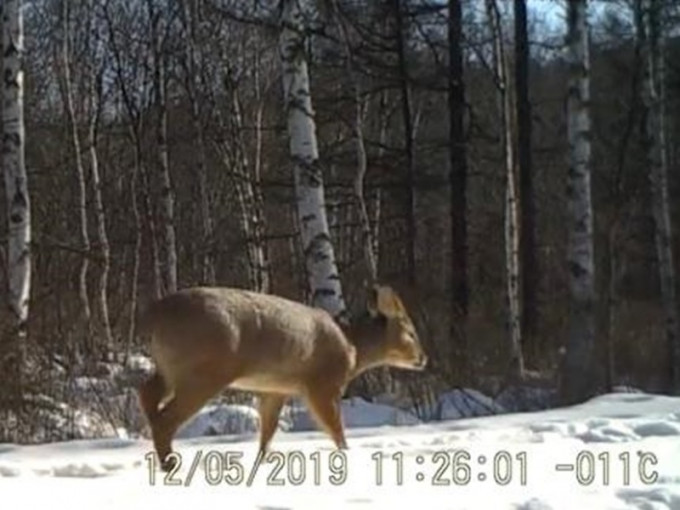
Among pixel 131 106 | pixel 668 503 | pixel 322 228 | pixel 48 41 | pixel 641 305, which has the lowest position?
pixel 641 305

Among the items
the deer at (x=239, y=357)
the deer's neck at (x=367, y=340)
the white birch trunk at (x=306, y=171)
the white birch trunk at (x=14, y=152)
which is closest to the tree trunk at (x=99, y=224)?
the white birch trunk at (x=14, y=152)

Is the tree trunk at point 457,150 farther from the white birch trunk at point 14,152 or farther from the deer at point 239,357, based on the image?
the deer at point 239,357

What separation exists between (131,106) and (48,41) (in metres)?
5.68

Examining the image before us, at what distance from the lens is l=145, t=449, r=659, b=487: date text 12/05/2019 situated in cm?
654

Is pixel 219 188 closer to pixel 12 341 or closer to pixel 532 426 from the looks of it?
pixel 12 341

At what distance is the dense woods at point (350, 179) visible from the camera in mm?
14000

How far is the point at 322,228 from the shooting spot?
1308 cm

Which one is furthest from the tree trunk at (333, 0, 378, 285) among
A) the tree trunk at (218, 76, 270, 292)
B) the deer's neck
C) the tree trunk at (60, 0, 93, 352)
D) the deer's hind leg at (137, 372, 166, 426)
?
the deer's hind leg at (137, 372, 166, 426)

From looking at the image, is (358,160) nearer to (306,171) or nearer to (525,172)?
(525,172)

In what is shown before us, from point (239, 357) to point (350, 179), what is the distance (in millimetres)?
17778

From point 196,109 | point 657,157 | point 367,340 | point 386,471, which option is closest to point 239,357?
point 386,471

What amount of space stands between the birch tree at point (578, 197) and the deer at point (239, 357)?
658 cm

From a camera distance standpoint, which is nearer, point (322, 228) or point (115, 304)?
point (322, 228)

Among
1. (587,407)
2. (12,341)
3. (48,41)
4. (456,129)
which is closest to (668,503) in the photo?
(587,407)
